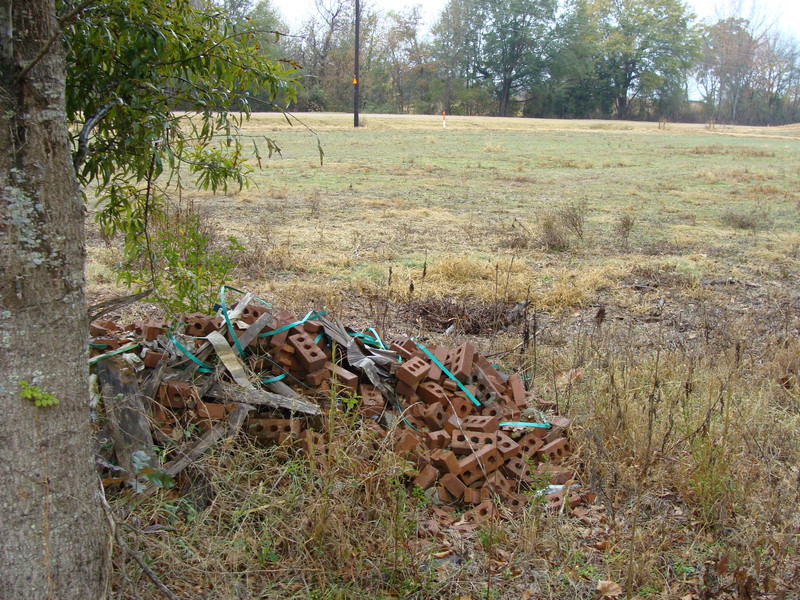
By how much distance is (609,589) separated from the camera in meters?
2.64

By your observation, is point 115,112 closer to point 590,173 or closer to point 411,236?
point 411,236

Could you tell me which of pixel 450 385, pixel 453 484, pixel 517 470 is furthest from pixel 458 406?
pixel 453 484

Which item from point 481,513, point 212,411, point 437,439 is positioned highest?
point 212,411

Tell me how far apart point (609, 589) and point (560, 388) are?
1965 mm

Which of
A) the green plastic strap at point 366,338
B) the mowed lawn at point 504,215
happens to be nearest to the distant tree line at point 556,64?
the mowed lawn at point 504,215

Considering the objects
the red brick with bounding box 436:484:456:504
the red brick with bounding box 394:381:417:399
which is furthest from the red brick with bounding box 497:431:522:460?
the red brick with bounding box 394:381:417:399

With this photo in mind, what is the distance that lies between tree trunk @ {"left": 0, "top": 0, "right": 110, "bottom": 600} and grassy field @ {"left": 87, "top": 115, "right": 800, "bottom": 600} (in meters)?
0.40

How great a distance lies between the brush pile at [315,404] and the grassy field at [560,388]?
0.16 metres

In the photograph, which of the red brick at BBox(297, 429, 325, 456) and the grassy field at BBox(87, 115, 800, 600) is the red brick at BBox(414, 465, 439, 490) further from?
the red brick at BBox(297, 429, 325, 456)

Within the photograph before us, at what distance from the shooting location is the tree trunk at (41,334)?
5.95 feet

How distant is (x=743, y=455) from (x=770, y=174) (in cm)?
1843

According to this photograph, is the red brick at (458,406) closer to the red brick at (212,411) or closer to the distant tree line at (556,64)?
the red brick at (212,411)

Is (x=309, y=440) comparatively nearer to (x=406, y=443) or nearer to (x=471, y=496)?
(x=406, y=443)

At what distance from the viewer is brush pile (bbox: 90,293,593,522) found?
2.99 metres
